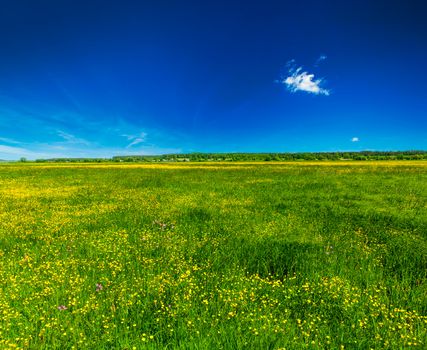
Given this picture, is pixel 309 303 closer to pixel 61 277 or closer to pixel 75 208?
pixel 61 277

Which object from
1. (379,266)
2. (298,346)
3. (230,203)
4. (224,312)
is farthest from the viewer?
(230,203)

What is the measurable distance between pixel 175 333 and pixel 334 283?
10.7 feet

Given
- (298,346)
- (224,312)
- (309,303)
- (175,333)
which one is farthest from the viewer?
(309,303)

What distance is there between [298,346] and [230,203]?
9510mm

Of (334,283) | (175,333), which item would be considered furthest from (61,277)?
(334,283)

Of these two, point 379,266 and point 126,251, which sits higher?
point 126,251

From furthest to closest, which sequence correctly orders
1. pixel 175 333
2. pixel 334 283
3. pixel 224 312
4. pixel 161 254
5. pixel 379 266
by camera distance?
pixel 161 254 → pixel 379 266 → pixel 334 283 → pixel 224 312 → pixel 175 333

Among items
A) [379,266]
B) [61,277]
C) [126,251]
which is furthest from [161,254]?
[379,266]

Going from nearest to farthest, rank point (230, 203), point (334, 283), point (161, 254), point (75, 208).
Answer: point (334, 283), point (161, 254), point (75, 208), point (230, 203)

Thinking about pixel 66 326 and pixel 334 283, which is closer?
pixel 66 326

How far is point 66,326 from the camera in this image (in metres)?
3.55

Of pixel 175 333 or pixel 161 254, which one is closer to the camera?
pixel 175 333

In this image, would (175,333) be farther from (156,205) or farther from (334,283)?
(156,205)

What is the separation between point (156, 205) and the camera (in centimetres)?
1215
